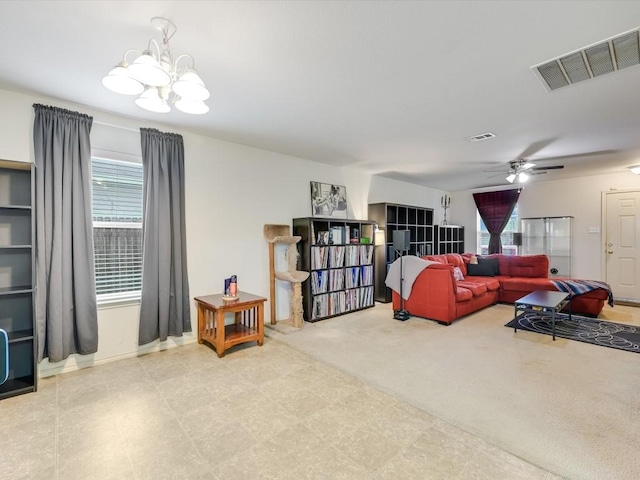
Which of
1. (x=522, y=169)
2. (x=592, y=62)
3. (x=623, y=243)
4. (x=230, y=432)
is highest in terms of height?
(x=592, y=62)

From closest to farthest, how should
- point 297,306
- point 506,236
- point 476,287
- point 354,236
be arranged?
point 297,306, point 476,287, point 354,236, point 506,236

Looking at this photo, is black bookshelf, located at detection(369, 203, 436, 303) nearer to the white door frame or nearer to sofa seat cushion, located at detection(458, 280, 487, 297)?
sofa seat cushion, located at detection(458, 280, 487, 297)

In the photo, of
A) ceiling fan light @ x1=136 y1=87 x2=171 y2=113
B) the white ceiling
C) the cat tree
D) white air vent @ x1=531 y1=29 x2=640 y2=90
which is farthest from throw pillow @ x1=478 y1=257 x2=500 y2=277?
ceiling fan light @ x1=136 y1=87 x2=171 y2=113

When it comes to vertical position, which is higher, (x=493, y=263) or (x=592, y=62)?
(x=592, y=62)

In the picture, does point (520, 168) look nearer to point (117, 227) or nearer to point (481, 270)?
point (481, 270)

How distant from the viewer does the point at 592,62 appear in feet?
6.77

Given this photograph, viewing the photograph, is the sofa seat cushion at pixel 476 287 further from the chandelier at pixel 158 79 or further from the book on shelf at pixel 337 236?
the chandelier at pixel 158 79

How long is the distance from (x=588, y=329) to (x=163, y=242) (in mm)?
5182

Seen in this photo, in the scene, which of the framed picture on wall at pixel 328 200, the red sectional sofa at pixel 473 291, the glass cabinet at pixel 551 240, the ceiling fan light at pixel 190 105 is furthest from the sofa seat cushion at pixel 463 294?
the ceiling fan light at pixel 190 105

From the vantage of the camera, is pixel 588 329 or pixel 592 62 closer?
pixel 592 62

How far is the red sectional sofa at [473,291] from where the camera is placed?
418 cm

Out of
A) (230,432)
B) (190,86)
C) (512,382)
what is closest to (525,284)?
(512,382)

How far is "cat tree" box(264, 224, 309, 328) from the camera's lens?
13.2ft

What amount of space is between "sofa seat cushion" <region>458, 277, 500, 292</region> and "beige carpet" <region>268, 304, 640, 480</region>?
108cm
